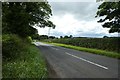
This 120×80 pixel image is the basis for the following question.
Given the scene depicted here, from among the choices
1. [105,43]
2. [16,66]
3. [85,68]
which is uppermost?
[105,43]

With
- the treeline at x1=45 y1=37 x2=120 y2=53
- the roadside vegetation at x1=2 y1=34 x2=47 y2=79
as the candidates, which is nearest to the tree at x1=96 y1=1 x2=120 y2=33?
the treeline at x1=45 y1=37 x2=120 y2=53

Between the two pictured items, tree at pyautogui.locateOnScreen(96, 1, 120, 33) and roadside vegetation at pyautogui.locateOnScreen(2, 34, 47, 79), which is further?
tree at pyautogui.locateOnScreen(96, 1, 120, 33)

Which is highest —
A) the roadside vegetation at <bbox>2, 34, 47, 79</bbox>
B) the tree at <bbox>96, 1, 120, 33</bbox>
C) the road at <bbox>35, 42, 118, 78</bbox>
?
the tree at <bbox>96, 1, 120, 33</bbox>

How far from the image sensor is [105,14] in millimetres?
30734

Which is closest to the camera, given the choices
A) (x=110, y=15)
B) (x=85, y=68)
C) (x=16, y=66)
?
(x=16, y=66)

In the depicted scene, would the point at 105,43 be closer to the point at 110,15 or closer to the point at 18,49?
the point at 110,15

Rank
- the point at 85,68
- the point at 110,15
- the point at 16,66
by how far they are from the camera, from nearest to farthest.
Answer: the point at 16,66
the point at 85,68
the point at 110,15

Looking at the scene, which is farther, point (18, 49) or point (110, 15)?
point (110, 15)

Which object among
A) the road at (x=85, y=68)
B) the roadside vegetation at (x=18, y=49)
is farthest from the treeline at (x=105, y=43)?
the road at (x=85, y=68)

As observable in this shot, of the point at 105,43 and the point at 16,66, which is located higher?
the point at 105,43

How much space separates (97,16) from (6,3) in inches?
661

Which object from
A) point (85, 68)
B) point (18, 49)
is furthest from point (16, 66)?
point (85, 68)

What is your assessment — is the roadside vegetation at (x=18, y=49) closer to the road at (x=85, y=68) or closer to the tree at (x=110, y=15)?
the road at (x=85, y=68)

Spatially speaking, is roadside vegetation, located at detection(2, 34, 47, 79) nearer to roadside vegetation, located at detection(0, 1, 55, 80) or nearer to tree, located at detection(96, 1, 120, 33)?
roadside vegetation, located at detection(0, 1, 55, 80)
